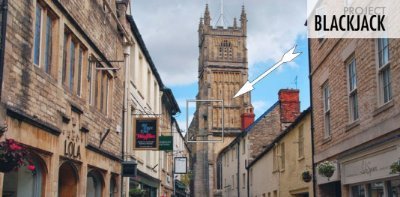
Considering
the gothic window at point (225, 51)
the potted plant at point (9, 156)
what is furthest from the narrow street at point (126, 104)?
the gothic window at point (225, 51)

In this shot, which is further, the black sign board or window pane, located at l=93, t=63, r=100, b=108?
the black sign board

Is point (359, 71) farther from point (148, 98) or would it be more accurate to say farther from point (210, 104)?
point (210, 104)

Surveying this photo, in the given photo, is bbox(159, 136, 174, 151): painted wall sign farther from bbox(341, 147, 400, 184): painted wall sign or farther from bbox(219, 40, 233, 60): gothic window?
bbox(219, 40, 233, 60): gothic window

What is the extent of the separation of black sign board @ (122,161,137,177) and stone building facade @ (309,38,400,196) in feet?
18.3

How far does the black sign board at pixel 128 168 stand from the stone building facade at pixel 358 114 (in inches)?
220

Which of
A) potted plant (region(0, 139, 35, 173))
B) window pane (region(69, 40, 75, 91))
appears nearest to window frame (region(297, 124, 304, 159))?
window pane (region(69, 40, 75, 91))

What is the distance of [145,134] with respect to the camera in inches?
675

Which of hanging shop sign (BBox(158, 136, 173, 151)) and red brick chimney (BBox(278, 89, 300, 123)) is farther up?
red brick chimney (BBox(278, 89, 300, 123))

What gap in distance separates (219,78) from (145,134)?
240ft

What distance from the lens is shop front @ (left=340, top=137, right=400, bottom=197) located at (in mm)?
9930

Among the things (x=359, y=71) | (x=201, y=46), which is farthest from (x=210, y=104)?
(x=359, y=71)

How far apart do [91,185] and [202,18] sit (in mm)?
84342

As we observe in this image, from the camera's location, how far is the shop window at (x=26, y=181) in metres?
9.20

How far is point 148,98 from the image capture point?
23.1 m
